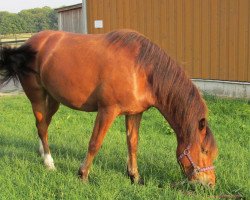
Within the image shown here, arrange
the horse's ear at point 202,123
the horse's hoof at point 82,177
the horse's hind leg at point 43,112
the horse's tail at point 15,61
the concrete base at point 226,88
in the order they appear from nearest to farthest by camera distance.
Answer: the horse's ear at point 202,123
the horse's hoof at point 82,177
the horse's tail at point 15,61
the horse's hind leg at point 43,112
the concrete base at point 226,88

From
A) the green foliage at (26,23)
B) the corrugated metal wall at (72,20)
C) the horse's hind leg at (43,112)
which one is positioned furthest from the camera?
the green foliage at (26,23)

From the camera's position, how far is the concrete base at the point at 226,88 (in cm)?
934

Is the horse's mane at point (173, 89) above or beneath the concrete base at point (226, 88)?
above

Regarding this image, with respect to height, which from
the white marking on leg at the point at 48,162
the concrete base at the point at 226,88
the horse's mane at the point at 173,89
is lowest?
the white marking on leg at the point at 48,162

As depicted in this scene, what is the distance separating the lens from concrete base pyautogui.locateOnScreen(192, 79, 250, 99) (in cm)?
934

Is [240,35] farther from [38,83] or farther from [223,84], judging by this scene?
[38,83]

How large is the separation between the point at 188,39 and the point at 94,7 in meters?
3.38

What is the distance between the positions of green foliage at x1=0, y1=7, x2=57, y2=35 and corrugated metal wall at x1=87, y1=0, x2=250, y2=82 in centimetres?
5391

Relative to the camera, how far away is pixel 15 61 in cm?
508

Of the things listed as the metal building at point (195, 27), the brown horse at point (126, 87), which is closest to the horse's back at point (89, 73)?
the brown horse at point (126, 87)

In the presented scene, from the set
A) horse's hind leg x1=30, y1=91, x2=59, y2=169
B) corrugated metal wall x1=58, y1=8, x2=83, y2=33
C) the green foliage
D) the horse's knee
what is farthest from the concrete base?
the green foliage

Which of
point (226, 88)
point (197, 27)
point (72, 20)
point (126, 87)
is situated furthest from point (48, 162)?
point (72, 20)

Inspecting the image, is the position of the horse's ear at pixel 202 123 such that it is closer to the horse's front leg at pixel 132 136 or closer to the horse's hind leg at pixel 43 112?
the horse's front leg at pixel 132 136

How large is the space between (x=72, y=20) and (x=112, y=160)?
14106mm
